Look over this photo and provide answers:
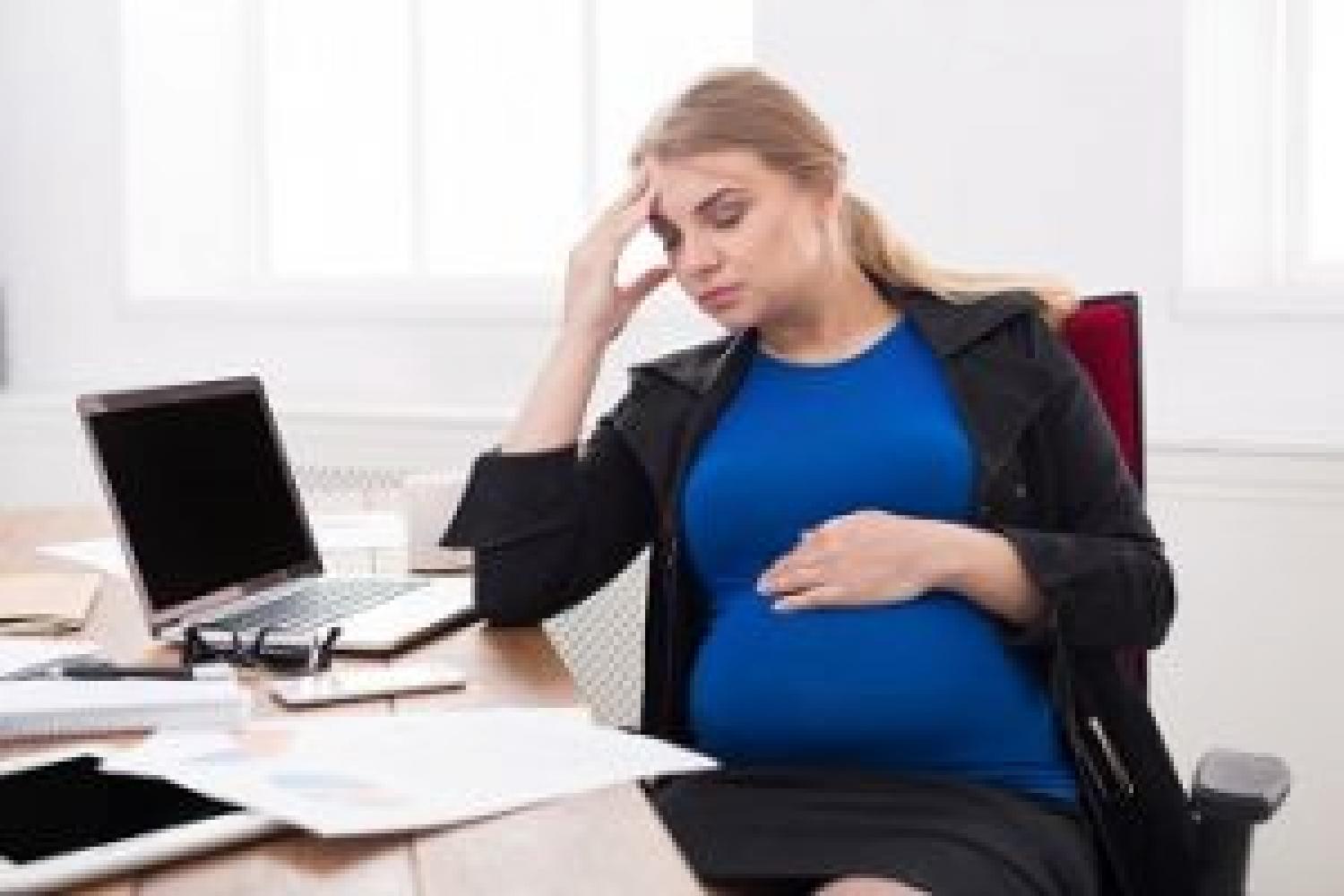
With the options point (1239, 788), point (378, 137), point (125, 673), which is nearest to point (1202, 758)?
point (1239, 788)

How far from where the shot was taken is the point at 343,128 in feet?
11.9

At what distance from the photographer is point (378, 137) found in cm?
362

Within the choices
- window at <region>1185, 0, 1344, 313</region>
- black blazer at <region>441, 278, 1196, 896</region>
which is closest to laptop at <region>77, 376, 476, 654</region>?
black blazer at <region>441, 278, 1196, 896</region>

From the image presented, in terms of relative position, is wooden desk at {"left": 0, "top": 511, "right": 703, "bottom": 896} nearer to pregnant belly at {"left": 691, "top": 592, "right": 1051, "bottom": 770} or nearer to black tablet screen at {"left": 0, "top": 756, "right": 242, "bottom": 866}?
black tablet screen at {"left": 0, "top": 756, "right": 242, "bottom": 866}

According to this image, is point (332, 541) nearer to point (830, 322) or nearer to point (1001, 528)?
point (830, 322)

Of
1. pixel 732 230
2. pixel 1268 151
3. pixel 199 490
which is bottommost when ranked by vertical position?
pixel 199 490

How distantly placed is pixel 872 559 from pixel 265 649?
1.70 ft

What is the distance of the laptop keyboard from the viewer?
5.46 feet

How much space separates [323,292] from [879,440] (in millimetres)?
2195

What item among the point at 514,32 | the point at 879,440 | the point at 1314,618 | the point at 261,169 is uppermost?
the point at 514,32

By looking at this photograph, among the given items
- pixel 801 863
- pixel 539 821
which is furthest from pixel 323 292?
pixel 539 821

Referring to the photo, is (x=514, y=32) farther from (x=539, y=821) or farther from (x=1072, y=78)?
(x=539, y=821)

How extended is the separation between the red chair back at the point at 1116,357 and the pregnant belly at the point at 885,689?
0.99 ft

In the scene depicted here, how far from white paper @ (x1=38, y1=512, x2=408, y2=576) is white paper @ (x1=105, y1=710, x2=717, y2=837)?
809mm
